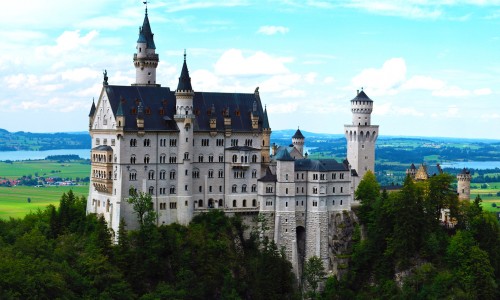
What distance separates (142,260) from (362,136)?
45324mm

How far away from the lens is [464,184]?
5241 inches

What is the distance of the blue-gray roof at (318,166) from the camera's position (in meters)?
117

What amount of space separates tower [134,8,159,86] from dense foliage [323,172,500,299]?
37899mm

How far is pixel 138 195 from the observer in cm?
10856

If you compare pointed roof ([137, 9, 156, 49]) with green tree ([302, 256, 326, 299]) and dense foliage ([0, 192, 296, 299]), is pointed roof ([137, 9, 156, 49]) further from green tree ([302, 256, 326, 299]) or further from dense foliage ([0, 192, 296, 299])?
green tree ([302, 256, 326, 299])

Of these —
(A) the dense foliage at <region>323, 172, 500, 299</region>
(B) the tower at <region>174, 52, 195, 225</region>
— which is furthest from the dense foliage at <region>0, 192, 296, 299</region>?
(A) the dense foliage at <region>323, 172, 500, 299</region>

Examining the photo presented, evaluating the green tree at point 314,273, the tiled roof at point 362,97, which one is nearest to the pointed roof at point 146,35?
the tiled roof at point 362,97

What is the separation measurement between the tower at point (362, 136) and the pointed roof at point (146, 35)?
34959mm

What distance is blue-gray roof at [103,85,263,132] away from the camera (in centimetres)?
11019

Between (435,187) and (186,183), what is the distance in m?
37.5

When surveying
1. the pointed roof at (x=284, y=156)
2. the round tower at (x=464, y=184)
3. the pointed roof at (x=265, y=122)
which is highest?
the pointed roof at (x=265, y=122)

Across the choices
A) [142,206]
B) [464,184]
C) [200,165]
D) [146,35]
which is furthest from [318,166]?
[146,35]

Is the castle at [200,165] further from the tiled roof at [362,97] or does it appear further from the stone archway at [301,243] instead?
the tiled roof at [362,97]

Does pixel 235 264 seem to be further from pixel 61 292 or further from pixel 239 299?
pixel 61 292
